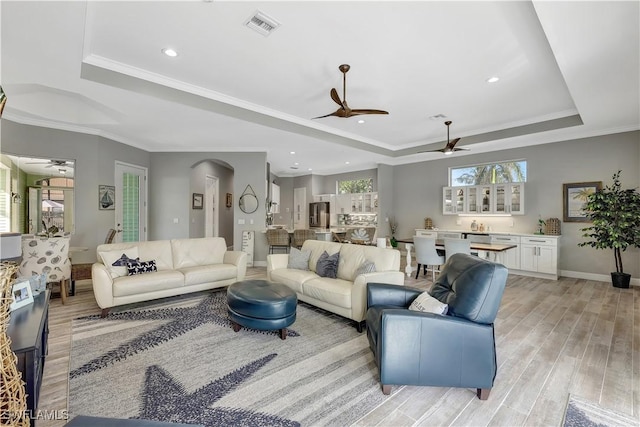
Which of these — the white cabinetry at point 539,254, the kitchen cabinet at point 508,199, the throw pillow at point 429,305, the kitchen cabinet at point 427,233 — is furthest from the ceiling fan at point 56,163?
the white cabinetry at point 539,254

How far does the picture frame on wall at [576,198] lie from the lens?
5626 millimetres

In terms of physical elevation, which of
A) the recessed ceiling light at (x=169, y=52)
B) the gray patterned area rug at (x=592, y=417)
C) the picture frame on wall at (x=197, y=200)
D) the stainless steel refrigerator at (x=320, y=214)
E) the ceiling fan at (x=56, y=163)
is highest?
the recessed ceiling light at (x=169, y=52)

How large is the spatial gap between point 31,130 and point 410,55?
6.19 metres

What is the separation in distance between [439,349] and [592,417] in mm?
1044

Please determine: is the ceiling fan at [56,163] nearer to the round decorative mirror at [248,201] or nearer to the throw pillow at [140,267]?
the throw pillow at [140,267]

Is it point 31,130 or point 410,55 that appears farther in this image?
point 31,130

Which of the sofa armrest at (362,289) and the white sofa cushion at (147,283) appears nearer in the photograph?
the sofa armrest at (362,289)

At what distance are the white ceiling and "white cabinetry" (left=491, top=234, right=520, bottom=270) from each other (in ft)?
6.91

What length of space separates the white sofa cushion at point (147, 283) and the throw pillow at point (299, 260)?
60.3 inches

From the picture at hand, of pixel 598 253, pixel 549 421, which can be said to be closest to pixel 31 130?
pixel 549 421

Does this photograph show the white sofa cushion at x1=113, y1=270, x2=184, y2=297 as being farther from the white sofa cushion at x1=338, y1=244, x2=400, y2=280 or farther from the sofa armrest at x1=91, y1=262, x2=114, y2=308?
the white sofa cushion at x1=338, y1=244, x2=400, y2=280

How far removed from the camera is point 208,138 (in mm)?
5988

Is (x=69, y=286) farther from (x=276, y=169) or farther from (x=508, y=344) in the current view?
(x=276, y=169)

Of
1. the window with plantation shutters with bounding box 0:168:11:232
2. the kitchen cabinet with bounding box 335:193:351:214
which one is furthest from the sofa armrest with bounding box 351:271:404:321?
the kitchen cabinet with bounding box 335:193:351:214
